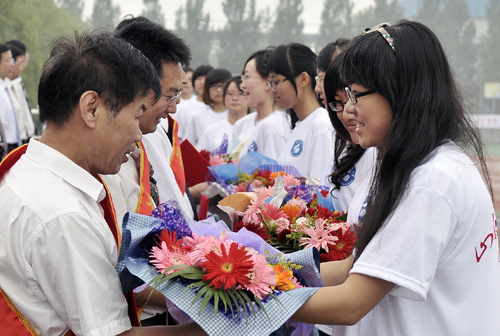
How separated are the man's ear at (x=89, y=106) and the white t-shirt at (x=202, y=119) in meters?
6.19

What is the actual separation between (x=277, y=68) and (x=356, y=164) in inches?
57.3

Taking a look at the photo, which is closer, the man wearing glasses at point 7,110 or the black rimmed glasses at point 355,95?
the black rimmed glasses at point 355,95

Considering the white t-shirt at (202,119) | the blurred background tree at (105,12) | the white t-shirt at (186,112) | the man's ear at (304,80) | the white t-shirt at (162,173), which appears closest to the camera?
the white t-shirt at (162,173)

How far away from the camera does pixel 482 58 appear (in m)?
11.0

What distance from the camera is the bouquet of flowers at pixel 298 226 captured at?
1.96 meters

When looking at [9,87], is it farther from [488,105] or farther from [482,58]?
[488,105]

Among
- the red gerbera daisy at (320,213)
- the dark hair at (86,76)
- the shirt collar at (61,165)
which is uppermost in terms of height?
the dark hair at (86,76)

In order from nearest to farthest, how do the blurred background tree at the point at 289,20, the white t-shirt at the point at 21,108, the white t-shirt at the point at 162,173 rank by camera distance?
the white t-shirt at the point at 162,173
the white t-shirt at the point at 21,108
the blurred background tree at the point at 289,20

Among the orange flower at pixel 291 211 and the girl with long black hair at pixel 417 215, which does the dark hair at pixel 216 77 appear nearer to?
the orange flower at pixel 291 211

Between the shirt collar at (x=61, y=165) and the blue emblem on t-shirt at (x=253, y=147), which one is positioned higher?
the shirt collar at (x=61, y=165)

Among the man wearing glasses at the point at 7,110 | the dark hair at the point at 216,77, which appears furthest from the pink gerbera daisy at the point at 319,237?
the man wearing glasses at the point at 7,110

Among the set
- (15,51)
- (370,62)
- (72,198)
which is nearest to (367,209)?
(370,62)

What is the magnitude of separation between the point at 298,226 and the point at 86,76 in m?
1.07

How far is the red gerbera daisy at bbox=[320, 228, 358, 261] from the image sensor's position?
1942 millimetres
